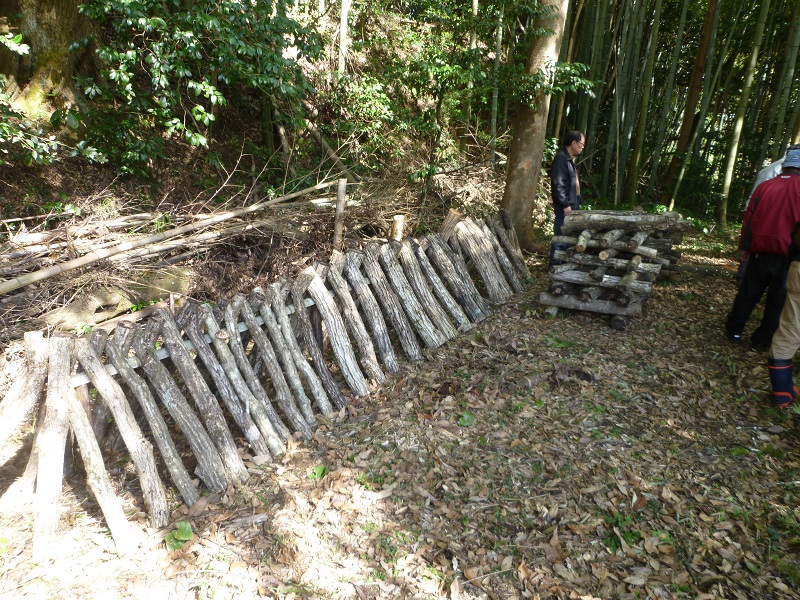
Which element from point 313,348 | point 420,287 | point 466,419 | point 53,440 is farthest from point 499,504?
point 53,440

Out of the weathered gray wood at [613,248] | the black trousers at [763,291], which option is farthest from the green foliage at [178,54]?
the black trousers at [763,291]

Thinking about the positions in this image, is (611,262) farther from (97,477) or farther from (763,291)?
(97,477)

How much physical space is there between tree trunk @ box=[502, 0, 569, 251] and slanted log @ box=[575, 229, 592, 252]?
4.53 feet

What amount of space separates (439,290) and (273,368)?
192 centimetres

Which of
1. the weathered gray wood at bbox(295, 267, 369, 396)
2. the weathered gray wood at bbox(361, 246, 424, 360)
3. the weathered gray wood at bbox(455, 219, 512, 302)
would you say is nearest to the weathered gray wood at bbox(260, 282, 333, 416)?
the weathered gray wood at bbox(295, 267, 369, 396)

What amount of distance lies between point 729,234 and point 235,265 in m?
8.30

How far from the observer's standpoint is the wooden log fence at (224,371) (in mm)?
2520

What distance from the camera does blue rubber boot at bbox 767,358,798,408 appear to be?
3.43m

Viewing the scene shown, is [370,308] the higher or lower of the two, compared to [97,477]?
higher

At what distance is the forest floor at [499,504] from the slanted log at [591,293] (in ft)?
Result: 2.93

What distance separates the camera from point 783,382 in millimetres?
3443

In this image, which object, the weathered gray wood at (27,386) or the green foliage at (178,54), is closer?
the weathered gray wood at (27,386)

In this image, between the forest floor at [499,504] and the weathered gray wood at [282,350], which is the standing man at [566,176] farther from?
the weathered gray wood at [282,350]

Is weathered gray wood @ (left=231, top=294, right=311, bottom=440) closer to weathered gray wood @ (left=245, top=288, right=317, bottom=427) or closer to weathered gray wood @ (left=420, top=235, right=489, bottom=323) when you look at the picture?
weathered gray wood @ (left=245, top=288, right=317, bottom=427)
